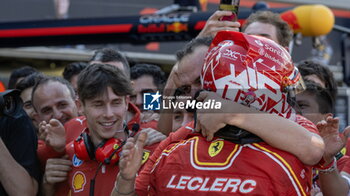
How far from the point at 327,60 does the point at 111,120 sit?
27.3ft

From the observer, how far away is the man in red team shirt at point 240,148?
5.81ft

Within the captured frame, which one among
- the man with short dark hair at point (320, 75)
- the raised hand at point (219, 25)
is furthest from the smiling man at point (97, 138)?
the man with short dark hair at point (320, 75)

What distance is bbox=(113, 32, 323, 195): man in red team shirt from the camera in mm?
1771

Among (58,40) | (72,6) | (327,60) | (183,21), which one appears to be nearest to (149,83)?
(183,21)

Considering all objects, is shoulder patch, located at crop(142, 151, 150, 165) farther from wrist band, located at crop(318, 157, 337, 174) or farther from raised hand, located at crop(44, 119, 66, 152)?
wrist band, located at crop(318, 157, 337, 174)

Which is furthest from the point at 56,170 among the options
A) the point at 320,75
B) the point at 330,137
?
the point at 320,75

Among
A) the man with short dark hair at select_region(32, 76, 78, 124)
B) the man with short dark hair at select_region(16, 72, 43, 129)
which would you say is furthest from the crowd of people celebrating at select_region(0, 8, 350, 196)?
the man with short dark hair at select_region(16, 72, 43, 129)

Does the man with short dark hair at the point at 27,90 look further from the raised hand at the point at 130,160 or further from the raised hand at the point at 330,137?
the raised hand at the point at 330,137

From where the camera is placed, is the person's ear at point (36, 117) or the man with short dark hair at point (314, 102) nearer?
the man with short dark hair at point (314, 102)

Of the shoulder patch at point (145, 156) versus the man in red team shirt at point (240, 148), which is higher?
the man in red team shirt at point (240, 148)

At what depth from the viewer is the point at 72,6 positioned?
9211mm

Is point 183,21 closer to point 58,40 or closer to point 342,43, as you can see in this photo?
point 58,40

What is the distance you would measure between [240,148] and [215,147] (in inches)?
3.7

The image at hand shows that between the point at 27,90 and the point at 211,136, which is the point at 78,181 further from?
the point at 27,90
